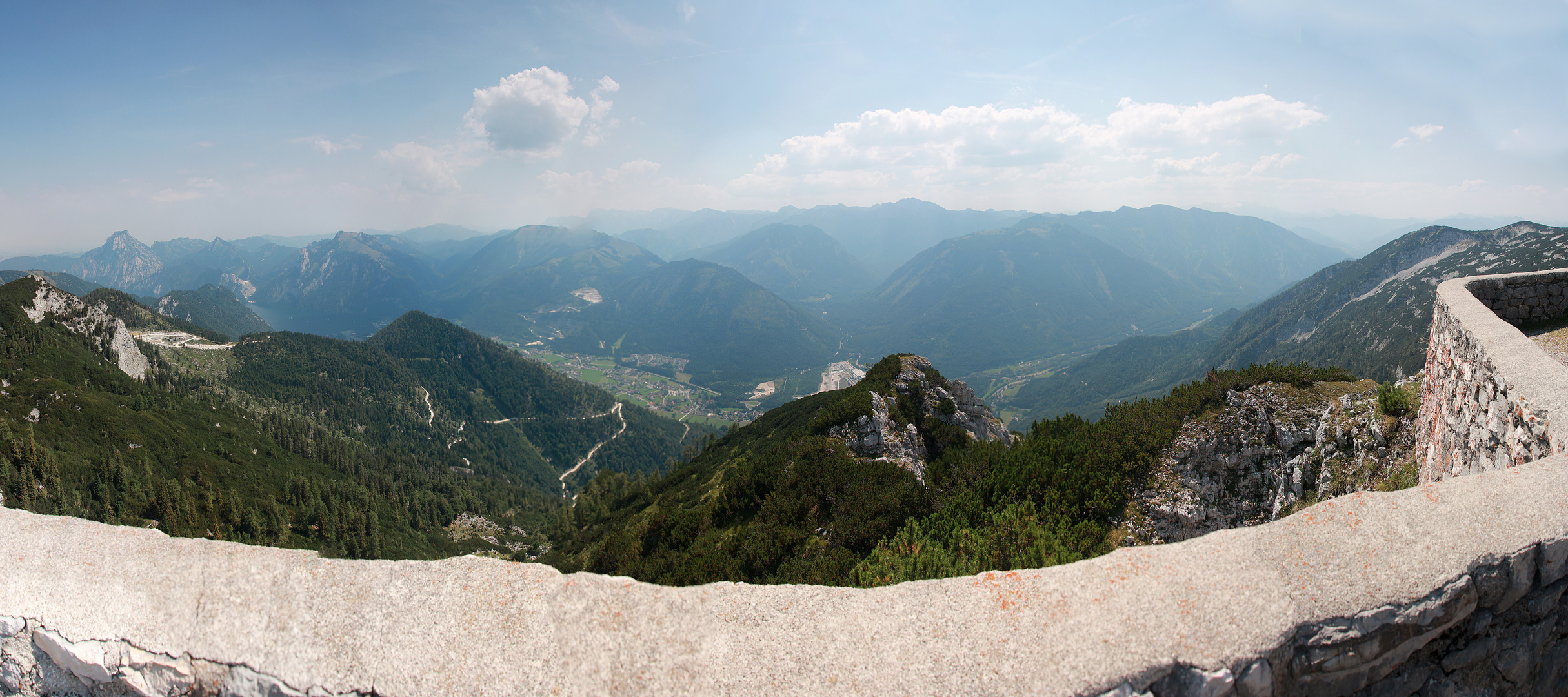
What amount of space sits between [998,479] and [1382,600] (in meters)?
11.1

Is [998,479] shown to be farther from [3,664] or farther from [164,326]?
[164,326]

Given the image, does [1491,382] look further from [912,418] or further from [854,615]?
[912,418]

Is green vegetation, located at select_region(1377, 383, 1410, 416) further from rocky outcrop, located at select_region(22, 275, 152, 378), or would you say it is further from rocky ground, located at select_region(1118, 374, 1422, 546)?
rocky outcrop, located at select_region(22, 275, 152, 378)

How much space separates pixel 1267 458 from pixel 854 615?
699 inches

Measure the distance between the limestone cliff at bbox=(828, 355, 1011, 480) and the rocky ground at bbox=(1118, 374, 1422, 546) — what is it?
1042 cm

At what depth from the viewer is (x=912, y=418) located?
34.5 meters

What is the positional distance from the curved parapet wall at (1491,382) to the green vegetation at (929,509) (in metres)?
4.61

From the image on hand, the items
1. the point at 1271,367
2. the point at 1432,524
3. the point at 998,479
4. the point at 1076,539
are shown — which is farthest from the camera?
the point at 1271,367

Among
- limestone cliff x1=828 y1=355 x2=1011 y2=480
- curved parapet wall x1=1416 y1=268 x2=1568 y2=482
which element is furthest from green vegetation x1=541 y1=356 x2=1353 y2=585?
curved parapet wall x1=1416 y1=268 x2=1568 y2=482

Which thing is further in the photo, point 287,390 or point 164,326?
point 164,326

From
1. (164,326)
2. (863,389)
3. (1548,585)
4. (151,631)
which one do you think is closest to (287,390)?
(164,326)

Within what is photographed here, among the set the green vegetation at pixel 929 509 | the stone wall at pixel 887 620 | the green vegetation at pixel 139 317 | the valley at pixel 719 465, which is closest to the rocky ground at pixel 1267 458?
the valley at pixel 719 465

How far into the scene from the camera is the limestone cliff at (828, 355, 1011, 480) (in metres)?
28.5

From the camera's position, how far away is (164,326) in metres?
188
